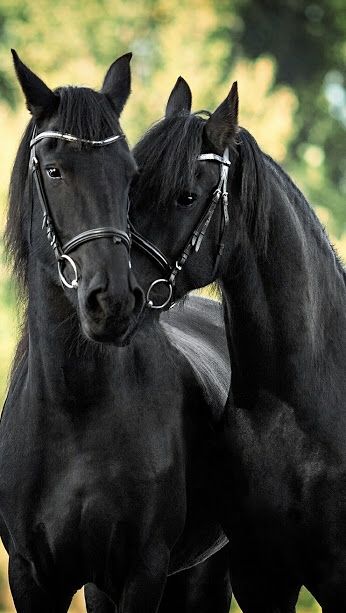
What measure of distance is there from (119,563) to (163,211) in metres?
1.33

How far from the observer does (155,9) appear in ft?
67.9

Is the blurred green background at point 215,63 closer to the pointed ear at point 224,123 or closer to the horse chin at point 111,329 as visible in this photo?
the pointed ear at point 224,123

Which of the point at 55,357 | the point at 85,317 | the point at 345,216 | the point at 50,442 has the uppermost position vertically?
the point at 85,317

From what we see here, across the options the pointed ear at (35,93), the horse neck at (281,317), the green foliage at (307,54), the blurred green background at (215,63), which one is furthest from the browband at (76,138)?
the green foliage at (307,54)

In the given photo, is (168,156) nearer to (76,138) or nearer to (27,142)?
(76,138)

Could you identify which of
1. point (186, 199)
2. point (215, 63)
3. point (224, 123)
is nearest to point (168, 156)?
point (186, 199)

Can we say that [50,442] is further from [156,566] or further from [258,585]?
[258,585]

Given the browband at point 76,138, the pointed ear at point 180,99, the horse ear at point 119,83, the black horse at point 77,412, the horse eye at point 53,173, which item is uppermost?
the horse ear at point 119,83

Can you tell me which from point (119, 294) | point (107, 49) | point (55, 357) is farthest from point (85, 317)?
point (107, 49)

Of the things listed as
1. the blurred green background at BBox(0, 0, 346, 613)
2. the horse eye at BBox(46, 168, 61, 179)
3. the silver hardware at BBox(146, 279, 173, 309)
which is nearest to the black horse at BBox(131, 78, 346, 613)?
the silver hardware at BBox(146, 279, 173, 309)

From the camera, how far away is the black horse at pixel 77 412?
14.8 feet

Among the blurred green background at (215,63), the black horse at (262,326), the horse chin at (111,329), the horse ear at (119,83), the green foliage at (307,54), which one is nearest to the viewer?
the horse chin at (111,329)

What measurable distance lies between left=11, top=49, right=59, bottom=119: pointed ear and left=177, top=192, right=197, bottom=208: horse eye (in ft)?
1.86

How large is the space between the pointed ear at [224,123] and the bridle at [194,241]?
5 cm
